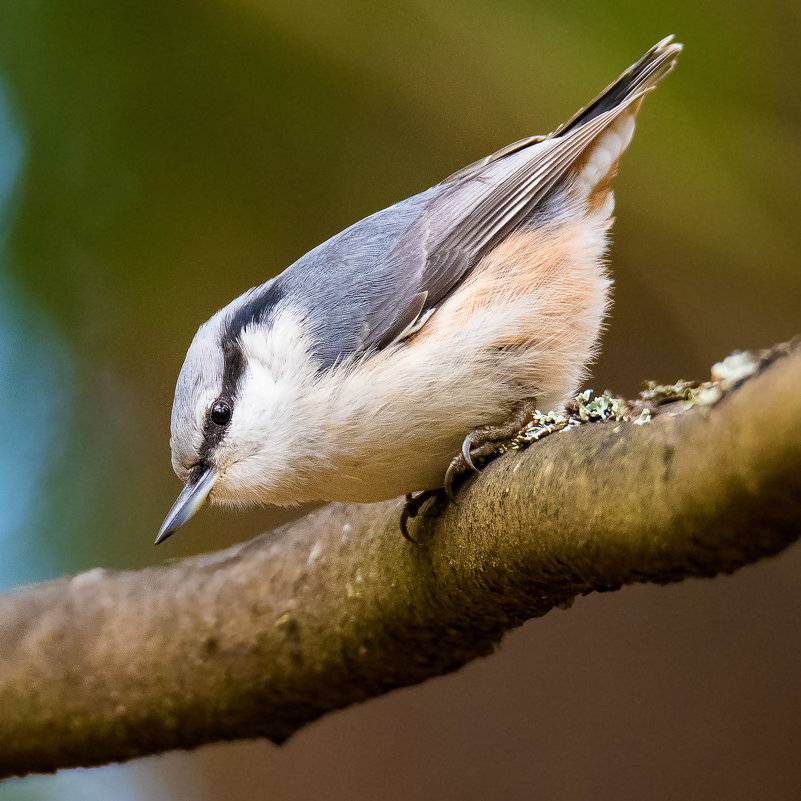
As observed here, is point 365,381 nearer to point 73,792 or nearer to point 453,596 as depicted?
point 453,596

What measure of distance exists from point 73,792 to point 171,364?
4.56 feet

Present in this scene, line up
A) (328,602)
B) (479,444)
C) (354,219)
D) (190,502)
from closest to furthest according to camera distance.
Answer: (479,444)
(190,502)
(328,602)
(354,219)

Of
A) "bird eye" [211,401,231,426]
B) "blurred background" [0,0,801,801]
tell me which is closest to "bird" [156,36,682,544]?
"bird eye" [211,401,231,426]

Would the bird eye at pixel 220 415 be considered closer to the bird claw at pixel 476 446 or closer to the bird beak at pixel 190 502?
the bird beak at pixel 190 502

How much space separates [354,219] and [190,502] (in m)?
1.42

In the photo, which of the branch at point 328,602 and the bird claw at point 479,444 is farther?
the bird claw at point 479,444

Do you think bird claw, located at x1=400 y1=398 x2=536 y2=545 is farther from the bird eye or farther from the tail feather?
the tail feather

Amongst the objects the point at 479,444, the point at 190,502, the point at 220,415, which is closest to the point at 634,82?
the point at 479,444

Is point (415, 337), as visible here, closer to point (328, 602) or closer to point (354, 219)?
point (328, 602)

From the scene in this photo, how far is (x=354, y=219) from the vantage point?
2707mm

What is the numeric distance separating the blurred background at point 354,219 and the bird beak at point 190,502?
3.25ft

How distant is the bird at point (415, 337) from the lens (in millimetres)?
1418

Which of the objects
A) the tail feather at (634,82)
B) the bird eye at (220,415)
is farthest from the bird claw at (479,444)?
the tail feather at (634,82)

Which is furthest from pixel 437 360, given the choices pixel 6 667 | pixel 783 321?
pixel 6 667
